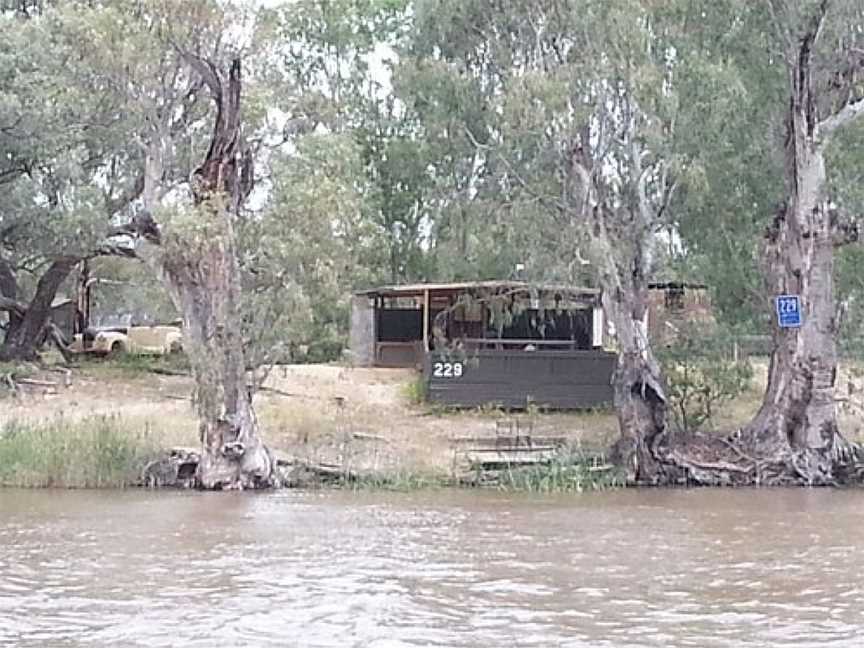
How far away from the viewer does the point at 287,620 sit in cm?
1095

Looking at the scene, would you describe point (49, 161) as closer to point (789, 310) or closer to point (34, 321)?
point (34, 321)

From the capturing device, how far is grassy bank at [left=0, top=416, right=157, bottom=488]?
73.2 feet

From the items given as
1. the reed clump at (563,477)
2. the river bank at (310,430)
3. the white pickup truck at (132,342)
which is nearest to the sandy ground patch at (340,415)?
the river bank at (310,430)

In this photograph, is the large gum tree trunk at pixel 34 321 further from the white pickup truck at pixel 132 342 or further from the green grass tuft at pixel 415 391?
the green grass tuft at pixel 415 391

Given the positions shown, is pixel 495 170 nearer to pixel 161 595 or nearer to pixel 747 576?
pixel 747 576

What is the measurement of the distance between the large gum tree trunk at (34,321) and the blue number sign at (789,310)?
15905mm

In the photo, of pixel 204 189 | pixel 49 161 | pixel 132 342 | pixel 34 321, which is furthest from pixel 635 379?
pixel 132 342

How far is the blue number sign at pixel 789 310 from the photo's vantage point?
24.5 m

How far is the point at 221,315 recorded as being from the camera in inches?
886

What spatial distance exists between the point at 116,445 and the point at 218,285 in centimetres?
307

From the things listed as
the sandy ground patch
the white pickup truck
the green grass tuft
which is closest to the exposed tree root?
the sandy ground patch

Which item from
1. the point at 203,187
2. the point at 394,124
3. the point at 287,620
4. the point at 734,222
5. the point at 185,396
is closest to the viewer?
the point at 287,620

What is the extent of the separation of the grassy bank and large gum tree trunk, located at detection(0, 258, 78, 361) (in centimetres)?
922

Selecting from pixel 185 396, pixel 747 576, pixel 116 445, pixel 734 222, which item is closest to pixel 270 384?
pixel 185 396
